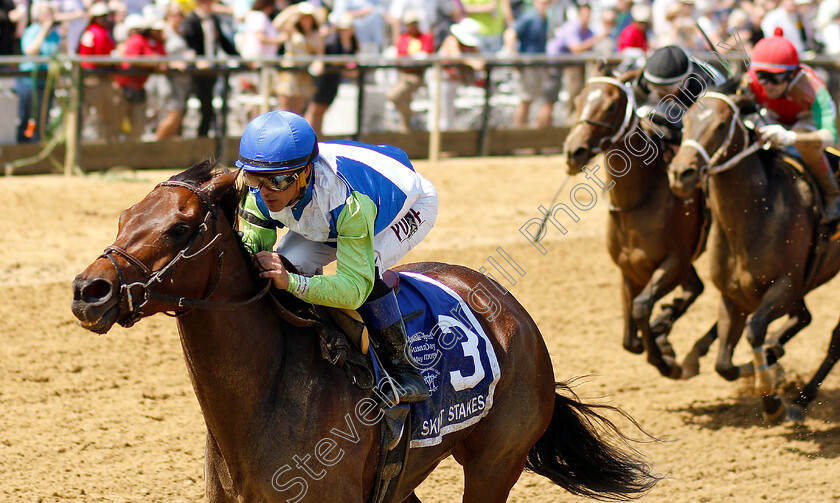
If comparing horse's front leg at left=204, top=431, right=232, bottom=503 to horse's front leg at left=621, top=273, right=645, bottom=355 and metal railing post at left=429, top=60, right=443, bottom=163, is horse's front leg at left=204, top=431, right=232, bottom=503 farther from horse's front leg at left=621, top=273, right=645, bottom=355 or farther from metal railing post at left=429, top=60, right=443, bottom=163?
metal railing post at left=429, top=60, right=443, bottom=163

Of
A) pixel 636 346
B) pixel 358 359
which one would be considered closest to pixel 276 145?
pixel 358 359

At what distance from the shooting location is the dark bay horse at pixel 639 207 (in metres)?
7.06

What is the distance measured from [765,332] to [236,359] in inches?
167

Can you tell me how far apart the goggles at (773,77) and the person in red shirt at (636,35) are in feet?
23.0

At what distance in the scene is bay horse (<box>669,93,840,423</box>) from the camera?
653 centimetres

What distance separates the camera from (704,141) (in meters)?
6.45

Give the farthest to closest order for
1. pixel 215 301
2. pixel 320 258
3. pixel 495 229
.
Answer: pixel 495 229 → pixel 320 258 → pixel 215 301

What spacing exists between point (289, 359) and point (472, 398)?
0.82 metres

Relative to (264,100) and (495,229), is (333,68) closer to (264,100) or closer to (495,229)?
(264,100)

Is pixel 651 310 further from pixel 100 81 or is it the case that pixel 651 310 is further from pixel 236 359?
pixel 100 81

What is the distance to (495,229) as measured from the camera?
35.6 ft

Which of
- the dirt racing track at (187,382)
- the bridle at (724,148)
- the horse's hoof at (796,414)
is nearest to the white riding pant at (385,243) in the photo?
the dirt racing track at (187,382)

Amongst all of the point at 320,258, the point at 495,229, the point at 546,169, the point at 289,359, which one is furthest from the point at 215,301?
the point at 546,169

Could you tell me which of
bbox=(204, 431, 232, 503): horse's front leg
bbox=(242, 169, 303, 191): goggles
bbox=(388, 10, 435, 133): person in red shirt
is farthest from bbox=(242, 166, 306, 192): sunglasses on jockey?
bbox=(388, 10, 435, 133): person in red shirt
